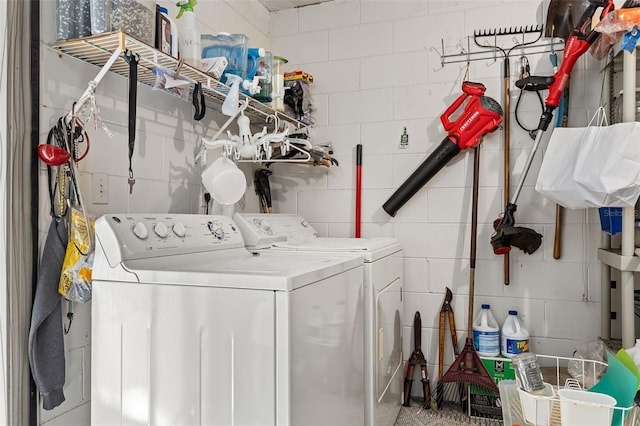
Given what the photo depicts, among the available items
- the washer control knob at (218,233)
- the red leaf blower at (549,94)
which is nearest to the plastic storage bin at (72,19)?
the washer control knob at (218,233)

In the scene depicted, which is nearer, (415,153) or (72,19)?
(72,19)

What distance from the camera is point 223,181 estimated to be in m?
2.05

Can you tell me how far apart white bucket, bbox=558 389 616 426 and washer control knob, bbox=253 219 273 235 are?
1.41 m

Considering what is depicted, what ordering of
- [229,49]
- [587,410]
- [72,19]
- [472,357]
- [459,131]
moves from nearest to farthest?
[587,410]
[72,19]
[229,49]
[472,357]
[459,131]

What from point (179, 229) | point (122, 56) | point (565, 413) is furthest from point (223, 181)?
point (565, 413)

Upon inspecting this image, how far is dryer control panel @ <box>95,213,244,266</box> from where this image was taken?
140 cm

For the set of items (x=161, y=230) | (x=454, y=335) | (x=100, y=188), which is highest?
(x=100, y=188)

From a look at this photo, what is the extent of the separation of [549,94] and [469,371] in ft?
4.85

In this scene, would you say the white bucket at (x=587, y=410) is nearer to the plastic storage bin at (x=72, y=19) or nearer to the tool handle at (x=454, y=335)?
the tool handle at (x=454, y=335)

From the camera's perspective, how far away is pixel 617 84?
7.44 feet

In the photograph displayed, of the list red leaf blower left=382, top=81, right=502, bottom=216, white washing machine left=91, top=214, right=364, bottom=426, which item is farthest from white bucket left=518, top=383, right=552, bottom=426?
red leaf blower left=382, top=81, right=502, bottom=216

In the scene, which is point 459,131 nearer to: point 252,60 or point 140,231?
point 252,60

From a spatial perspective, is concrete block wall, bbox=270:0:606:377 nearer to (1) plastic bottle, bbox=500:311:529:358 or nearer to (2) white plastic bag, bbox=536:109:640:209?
(1) plastic bottle, bbox=500:311:529:358

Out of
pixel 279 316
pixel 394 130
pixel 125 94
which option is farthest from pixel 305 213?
pixel 279 316
